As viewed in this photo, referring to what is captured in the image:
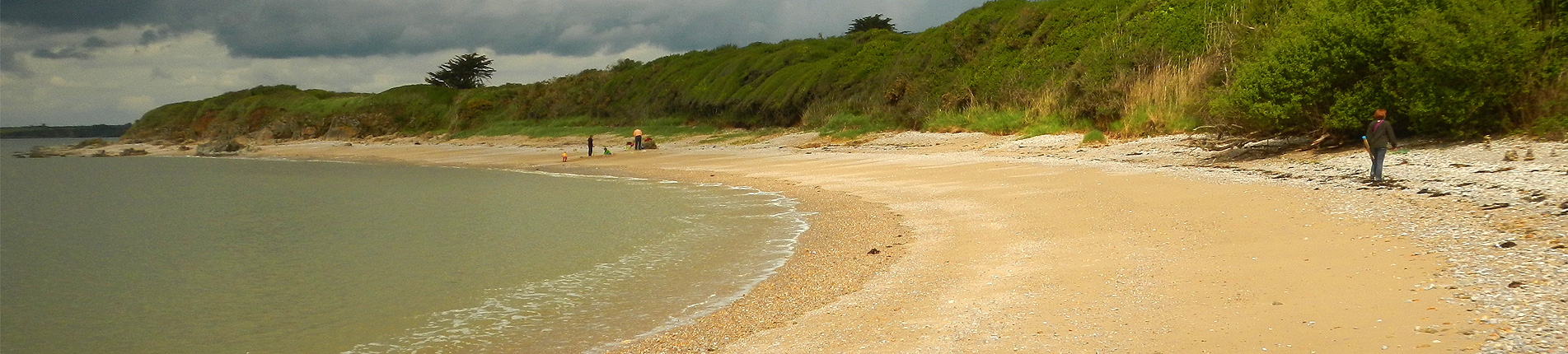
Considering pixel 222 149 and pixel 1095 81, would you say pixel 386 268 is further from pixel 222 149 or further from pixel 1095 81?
pixel 222 149

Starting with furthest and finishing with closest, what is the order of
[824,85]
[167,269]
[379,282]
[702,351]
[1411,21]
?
[824,85] < [1411,21] < [167,269] < [379,282] < [702,351]

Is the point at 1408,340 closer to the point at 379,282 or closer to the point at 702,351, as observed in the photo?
the point at 702,351

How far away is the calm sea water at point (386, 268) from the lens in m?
6.95

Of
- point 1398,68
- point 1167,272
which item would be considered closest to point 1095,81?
point 1398,68

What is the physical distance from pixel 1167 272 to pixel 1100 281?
48 cm

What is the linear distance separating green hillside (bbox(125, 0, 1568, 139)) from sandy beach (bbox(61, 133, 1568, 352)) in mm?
1441

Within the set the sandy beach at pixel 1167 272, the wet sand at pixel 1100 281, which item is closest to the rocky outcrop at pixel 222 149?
the sandy beach at pixel 1167 272

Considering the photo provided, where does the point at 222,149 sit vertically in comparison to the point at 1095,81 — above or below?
below

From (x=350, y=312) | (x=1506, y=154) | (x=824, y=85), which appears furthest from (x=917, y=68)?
(x=350, y=312)

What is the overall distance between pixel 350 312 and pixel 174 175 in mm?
28156

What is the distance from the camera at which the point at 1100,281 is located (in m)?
6.81

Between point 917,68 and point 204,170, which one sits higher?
point 917,68

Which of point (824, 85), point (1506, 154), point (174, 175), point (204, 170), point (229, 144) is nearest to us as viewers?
point (1506, 154)

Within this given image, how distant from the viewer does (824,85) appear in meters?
37.3
